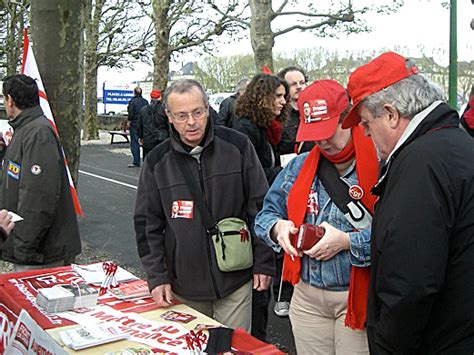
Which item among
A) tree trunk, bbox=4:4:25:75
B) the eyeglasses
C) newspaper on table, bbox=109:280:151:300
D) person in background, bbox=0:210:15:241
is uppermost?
tree trunk, bbox=4:4:25:75

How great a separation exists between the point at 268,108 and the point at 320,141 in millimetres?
1846

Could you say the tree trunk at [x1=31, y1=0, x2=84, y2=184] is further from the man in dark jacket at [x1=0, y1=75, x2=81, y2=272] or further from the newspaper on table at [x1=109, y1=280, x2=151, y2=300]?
the newspaper on table at [x1=109, y1=280, x2=151, y2=300]

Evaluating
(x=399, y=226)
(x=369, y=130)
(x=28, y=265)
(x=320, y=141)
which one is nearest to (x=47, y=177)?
(x=28, y=265)

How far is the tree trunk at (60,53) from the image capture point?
218 inches

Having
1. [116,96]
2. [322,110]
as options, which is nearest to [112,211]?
[322,110]

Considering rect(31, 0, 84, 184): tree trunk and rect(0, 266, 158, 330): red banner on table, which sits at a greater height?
rect(31, 0, 84, 184): tree trunk

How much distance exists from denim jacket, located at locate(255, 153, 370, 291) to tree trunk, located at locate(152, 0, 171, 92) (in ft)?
48.2

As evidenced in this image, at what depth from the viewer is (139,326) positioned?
258cm

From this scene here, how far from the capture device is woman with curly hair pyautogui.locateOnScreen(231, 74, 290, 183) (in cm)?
428

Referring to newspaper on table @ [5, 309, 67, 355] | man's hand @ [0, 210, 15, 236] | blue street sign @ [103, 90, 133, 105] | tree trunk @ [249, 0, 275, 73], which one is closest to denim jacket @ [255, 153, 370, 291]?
newspaper on table @ [5, 309, 67, 355]

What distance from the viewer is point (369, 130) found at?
204 cm

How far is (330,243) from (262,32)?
1153 cm

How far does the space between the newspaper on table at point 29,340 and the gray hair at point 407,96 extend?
1526 mm

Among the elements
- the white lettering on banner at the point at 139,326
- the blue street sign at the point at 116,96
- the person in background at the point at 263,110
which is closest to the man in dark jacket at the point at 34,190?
the white lettering on banner at the point at 139,326
